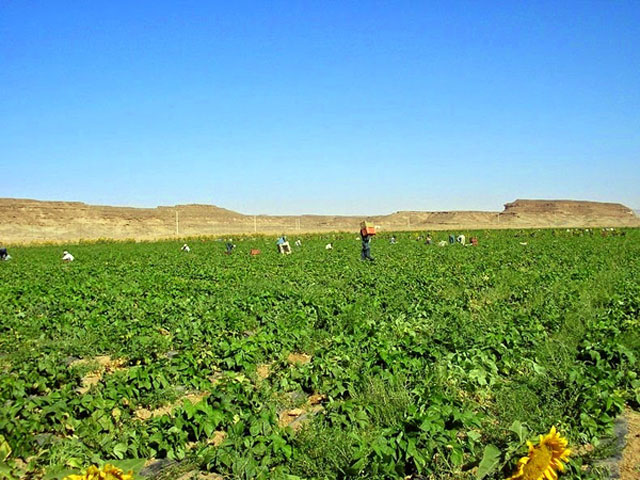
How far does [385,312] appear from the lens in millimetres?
9477

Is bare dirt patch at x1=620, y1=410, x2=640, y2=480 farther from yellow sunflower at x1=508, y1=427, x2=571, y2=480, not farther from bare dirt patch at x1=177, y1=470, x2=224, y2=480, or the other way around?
bare dirt patch at x1=177, y1=470, x2=224, y2=480

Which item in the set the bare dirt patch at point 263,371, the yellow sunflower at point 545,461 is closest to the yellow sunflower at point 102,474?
the yellow sunflower at point 545,461

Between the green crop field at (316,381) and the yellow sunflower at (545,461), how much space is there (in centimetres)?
27

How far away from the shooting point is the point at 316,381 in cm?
563

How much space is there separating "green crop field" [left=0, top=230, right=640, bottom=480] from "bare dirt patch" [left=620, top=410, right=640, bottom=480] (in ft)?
0.60

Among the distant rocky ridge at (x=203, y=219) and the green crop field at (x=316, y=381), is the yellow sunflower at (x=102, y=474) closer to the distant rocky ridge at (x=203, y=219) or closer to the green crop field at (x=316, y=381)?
the green crop field at (x=316, y=381)

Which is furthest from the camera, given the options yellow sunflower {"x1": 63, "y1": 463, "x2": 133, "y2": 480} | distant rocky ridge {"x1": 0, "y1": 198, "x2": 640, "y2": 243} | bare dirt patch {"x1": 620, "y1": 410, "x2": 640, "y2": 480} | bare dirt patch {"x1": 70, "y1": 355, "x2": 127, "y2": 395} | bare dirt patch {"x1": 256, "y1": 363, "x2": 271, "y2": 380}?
distant rocky ridge {"x1": 0, "y1": 198, "x2": 640, "y2": 243}

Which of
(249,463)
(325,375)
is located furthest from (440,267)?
(249,463)

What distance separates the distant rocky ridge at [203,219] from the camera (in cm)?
6931

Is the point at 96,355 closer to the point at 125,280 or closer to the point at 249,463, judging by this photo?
the point at 249,463

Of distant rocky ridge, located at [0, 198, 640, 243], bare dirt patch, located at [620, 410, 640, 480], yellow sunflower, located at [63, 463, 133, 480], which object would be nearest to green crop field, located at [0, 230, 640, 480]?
bare dirt patch, located at [620, 410, 640, 480]

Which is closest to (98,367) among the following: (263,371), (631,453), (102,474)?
(263,371)

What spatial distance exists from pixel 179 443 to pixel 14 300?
9.32 metres

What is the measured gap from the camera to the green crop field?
12.5 feet
